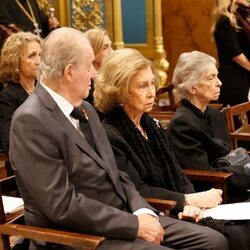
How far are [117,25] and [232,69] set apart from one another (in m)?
1.84

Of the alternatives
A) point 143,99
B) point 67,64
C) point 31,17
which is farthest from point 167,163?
point 31,17

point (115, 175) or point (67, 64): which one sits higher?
point (67, 64)

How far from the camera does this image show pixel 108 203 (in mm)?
2309

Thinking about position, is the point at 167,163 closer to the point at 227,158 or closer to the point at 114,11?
the point at 227,158

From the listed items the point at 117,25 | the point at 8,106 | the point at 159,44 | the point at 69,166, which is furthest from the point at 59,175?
the point at 159,44

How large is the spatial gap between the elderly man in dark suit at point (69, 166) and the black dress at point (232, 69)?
8.80 feet

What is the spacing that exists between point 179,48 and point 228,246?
5.31 m

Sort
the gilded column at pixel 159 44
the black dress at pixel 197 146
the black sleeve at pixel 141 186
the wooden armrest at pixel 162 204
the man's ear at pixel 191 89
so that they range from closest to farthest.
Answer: the wooden armrest at pixel 162 204 → the black sleeve at pixel 141 186 → the black dress at pixel 197 146 → the man's ear at pixel 191 89 → the gilded column at pixel 159 44

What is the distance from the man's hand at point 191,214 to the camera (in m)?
2.58

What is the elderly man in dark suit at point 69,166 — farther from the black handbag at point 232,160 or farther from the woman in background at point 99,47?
the woman in background at point 99,47

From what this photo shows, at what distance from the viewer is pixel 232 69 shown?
16.2ft

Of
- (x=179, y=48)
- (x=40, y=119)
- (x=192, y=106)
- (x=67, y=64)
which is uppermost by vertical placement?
(x=67, y=64)

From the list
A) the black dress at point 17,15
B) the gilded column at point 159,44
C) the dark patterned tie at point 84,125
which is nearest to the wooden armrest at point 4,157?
the dark patterned tie at point 84,125

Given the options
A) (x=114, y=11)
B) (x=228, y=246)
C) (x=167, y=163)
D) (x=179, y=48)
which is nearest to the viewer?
(x=228, y=246)
